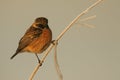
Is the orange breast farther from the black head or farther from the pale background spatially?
the pale background

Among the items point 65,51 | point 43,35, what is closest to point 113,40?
point 65,51

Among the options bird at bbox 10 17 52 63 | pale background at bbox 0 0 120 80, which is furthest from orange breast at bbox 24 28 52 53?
pale background at bbox 0 0 120 80

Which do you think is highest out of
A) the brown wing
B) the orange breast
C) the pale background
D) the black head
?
the black head

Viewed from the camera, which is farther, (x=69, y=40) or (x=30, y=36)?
(x=69, y=40)

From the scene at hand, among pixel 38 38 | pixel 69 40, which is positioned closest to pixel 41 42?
pixel 38 38

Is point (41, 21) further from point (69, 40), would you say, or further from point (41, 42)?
point (69, 40)

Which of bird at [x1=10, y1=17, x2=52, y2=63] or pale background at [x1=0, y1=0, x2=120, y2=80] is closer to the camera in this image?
bird at [x1=10, y1=17, x2=52, y2=63]

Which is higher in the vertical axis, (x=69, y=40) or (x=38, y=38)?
(x=38, y=38)
